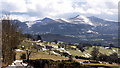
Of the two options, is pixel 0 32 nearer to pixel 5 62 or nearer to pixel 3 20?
pixel 5 62

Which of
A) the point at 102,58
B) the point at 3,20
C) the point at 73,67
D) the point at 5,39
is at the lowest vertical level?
the point at 102,58

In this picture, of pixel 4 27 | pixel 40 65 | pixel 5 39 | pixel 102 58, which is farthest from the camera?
pixel 102 58

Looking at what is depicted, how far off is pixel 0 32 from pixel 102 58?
4842 inches

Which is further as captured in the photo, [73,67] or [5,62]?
[73,67]

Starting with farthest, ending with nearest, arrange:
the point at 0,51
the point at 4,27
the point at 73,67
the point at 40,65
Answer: the point at 73,67, the point at 40,65, the point at 4,27, the point at 0,51

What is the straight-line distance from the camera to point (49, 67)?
5372 centimetres

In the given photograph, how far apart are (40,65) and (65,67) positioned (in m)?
6.27

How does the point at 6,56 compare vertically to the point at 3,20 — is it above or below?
below

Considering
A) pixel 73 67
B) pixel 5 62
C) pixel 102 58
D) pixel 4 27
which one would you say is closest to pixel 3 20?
pixel 4 27

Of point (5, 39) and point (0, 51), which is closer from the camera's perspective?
point (0, 51)

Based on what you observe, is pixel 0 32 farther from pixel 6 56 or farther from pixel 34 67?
pixel 34 67

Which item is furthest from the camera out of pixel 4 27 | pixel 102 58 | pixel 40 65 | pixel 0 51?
pixel 102 58

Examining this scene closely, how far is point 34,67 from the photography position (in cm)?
6075

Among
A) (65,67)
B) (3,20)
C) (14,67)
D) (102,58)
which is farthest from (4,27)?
(102,58)
